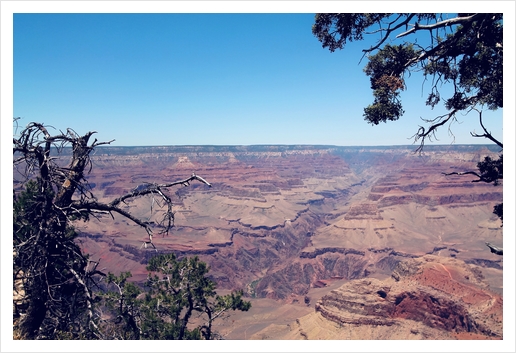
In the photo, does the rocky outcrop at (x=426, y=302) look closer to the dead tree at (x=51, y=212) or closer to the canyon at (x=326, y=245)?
the canyon at (x=326, y=245)

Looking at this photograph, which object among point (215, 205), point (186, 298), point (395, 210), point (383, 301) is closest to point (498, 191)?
point (395, 210)

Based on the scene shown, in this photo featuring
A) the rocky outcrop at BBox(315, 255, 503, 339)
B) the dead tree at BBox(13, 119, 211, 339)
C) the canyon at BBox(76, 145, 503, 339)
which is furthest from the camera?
the canyon at BBox(76, 145, 503, 339)

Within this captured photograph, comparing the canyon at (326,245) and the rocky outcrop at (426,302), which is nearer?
the rocky outcrop at (426,302)

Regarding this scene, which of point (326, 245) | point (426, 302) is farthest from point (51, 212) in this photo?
point (326, 245)

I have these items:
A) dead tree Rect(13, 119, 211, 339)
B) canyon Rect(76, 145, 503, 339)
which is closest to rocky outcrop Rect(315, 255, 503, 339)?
canyon Rect(76, 145, 503, 339)

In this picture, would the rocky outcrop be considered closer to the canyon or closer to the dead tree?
the canyon

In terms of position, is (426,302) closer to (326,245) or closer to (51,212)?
(51,212)

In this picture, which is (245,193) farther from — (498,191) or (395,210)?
(498,191)

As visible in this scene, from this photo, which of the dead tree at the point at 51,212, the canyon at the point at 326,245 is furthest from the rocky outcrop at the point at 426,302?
the dead tree at the point at 51,212
